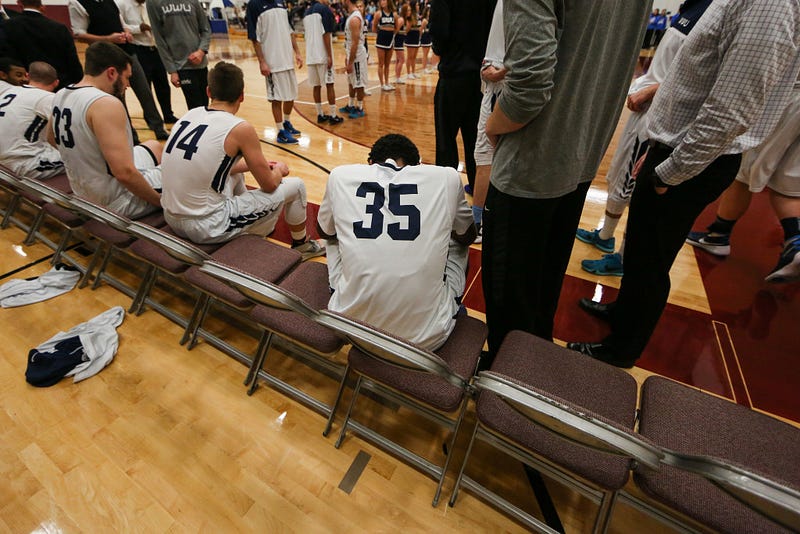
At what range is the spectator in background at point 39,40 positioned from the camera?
131 inches

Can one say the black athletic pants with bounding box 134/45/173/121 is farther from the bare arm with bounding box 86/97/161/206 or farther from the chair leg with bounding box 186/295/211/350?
the chair leg with bounding box 186/295/211/350

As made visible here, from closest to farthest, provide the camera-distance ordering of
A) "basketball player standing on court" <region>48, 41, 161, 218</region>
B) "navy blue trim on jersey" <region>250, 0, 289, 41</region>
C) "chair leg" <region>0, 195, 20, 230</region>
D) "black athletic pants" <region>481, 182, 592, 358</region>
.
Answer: "black athletic pants" <region>481, 182, 592, 358</region>, "basketball player standing on court" <region>48, 41, 161, 218</region>, "chair leg" <region>0, 195, 20, 230</region>, "navy blue trim on jersey" <region>250, 0, 289, 41</region>

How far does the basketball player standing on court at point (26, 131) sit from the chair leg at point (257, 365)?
2281 mm

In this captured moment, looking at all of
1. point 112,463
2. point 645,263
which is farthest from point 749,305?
point 112,463

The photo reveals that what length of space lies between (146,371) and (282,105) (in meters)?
4.02

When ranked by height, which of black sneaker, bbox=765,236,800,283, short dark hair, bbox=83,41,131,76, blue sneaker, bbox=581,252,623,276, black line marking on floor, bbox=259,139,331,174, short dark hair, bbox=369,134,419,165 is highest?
short dark hair, bbox=83,41,131,76

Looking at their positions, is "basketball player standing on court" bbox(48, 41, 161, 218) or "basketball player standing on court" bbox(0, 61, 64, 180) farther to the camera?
"basketball player standing on court" bbox(0, 61, 64, 180)

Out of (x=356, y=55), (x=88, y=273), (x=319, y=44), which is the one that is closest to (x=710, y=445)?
(x=88, y=273)

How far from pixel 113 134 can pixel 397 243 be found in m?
1.78

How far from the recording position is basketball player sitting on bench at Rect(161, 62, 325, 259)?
1884 mm

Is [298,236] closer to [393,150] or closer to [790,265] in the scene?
[393,150]

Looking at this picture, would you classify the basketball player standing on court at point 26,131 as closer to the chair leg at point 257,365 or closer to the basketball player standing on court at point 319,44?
the chair leg at point 257,365

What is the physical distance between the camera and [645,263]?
5.09 feet

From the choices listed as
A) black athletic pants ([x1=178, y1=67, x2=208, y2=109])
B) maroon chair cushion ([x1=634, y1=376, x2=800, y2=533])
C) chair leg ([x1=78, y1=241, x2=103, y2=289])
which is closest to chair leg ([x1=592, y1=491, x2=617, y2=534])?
maroon chair cushion ([x1=634, y1=376, x2=800, y2=533])
